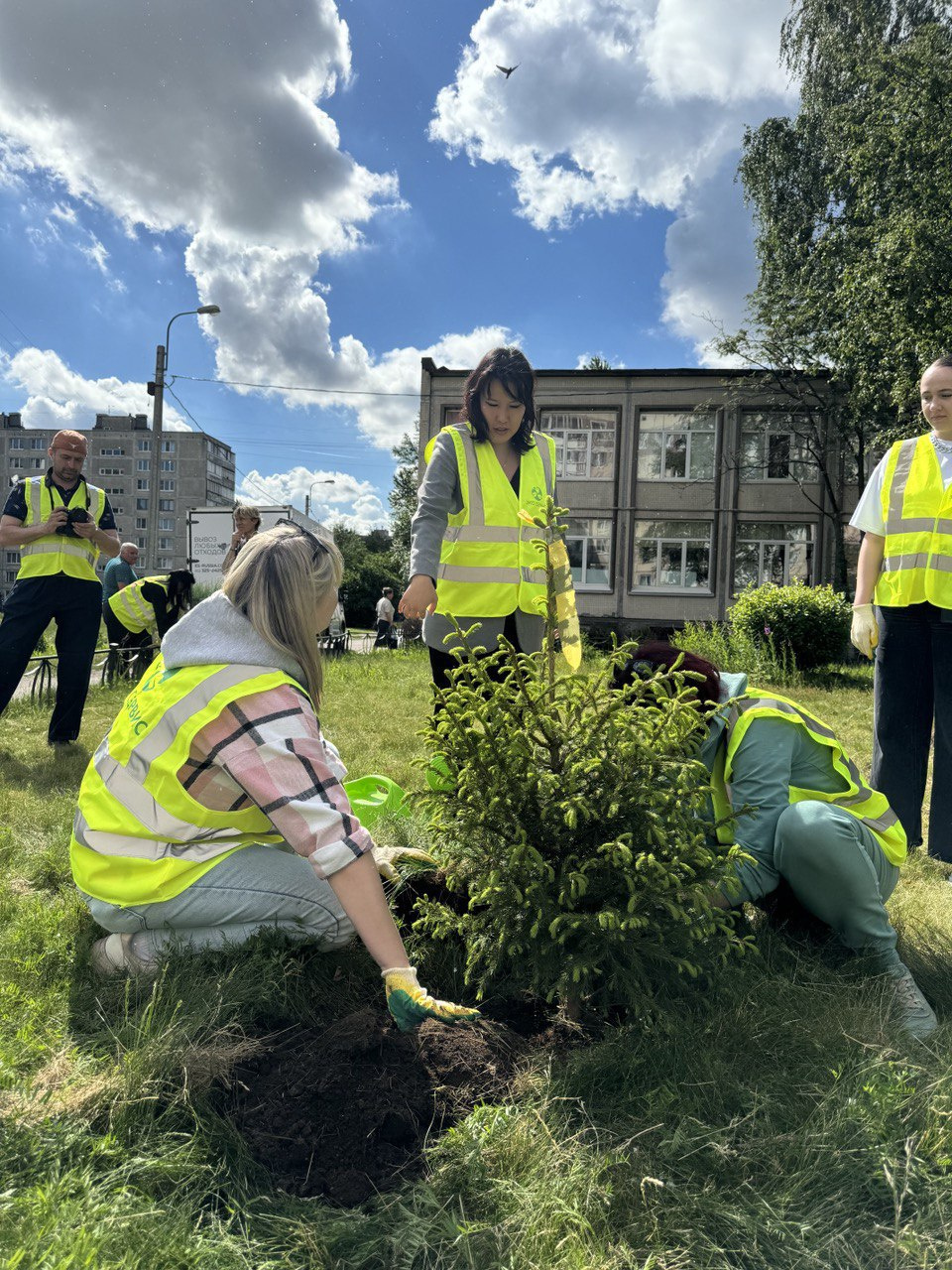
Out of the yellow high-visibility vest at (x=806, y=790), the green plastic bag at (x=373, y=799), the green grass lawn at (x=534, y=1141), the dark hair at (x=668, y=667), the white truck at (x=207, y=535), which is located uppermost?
the white truck at (x=207, y=535)

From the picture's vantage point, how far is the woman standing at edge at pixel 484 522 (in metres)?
3.11

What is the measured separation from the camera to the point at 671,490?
2652 cm

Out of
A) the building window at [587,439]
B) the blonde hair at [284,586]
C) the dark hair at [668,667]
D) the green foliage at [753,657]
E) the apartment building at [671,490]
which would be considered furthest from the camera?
the building window at [587,439]

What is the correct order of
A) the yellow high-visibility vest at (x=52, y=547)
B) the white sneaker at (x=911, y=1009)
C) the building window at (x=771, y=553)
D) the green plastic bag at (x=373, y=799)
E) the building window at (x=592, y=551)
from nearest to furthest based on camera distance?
the white sneaker at (x=911, y=1009) → the green plastic bag at (x=373, y=799) → the yellow high-visibility vest at (x=52, y=547) → the building window at (x=771, y=553) → the building window at (x=592, y=551)

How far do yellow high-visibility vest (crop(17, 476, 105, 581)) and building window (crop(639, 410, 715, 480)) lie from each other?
22.8 metres

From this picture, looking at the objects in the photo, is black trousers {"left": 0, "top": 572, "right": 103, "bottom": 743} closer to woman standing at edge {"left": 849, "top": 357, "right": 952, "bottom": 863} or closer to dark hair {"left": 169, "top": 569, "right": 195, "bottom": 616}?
dark hair {"left": 169, "top": 569, "right": 195, "bottom": 616}

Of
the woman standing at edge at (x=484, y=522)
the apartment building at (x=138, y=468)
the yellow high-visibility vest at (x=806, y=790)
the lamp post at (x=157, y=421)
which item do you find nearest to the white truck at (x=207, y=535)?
the lamp post at (x=157, y=421)

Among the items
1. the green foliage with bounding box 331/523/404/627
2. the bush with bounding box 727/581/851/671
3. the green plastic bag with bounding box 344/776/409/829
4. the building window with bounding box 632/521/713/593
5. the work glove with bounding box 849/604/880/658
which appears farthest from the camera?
the green foliage with bounding box 331/523/404/627

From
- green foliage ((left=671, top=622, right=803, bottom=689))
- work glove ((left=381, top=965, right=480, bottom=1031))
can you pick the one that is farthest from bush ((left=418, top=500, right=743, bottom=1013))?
green foliage ((left=671, top=622, right=803, bottom=689))

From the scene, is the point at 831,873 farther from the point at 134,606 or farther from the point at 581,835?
the point at 134,606

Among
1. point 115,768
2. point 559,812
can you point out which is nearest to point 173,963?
point 115,768

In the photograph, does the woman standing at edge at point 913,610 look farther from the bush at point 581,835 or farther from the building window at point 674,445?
the building window at point 674,445

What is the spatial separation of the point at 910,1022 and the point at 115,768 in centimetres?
205

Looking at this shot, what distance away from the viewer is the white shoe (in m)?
2.11
